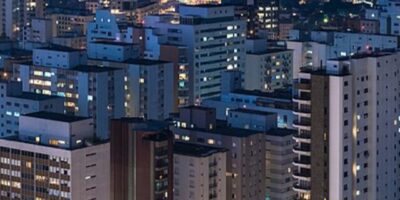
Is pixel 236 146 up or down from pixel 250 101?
down

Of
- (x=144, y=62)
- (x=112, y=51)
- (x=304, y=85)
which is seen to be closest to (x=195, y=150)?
(x=304, y=85)

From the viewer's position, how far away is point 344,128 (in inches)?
894

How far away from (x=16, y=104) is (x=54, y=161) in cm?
861

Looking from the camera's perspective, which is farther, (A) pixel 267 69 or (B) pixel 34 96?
(A) pixel 267 69

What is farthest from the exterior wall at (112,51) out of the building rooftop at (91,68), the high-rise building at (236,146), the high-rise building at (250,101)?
the high-rise building at (236,146)

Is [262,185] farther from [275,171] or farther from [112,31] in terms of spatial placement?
[112,31]

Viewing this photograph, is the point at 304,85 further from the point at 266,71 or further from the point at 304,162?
the point at 266,71

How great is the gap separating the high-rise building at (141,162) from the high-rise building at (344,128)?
115 inches

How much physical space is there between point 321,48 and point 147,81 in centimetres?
686

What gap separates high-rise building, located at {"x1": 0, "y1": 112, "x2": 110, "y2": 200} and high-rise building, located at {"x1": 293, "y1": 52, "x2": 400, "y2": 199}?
11.7 feet

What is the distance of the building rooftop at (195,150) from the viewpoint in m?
26.5

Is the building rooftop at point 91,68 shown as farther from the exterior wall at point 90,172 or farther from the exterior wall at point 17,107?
the exterior wall at point 90,172

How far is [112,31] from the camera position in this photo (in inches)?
1706

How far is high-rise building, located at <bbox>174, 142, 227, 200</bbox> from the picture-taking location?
1038 inches
